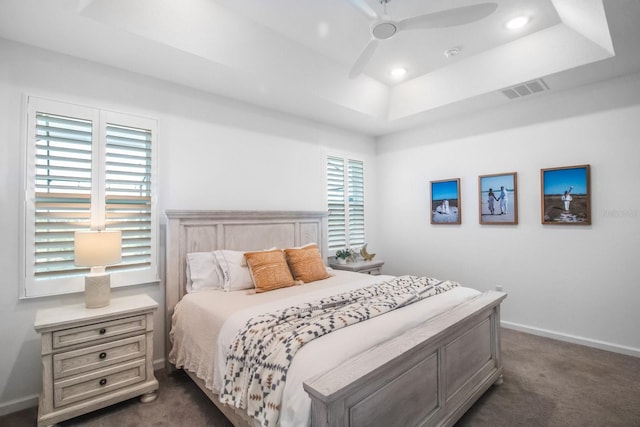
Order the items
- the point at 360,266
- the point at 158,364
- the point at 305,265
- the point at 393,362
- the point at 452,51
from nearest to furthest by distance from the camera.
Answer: the point at 393,362
the point at 158,364
the point at 305,265
the point at 452,51
the point at 360,266

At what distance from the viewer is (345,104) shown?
384 centimetres

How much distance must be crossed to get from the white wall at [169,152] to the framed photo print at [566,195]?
99.0 inches

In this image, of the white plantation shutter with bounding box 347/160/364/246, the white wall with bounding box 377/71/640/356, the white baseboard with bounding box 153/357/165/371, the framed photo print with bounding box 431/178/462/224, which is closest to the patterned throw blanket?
the white baseboard with bounding box 153/357/165/371

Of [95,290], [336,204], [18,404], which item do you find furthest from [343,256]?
[18,404]

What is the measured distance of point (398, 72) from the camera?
151 inches

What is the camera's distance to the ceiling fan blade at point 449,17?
6.42 feet

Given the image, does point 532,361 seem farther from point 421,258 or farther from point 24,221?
point 24,221

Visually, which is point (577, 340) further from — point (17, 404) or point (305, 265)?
point (17, 404)

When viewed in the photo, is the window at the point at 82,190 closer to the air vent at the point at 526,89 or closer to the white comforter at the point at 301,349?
the white comforter at the point at 301,349

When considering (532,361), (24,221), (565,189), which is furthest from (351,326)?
(565,189)

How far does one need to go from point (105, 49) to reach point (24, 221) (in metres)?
1.45

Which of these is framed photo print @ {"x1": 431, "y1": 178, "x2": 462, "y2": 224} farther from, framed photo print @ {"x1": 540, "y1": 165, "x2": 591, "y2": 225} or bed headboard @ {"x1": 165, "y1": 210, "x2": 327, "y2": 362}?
bed headboard @ {"x1": 165, "y1": 210, "x2": 327, "y2": 362}

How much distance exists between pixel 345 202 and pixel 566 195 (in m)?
2.63

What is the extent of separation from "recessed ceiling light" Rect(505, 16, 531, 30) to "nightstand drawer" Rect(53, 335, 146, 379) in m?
4.06
